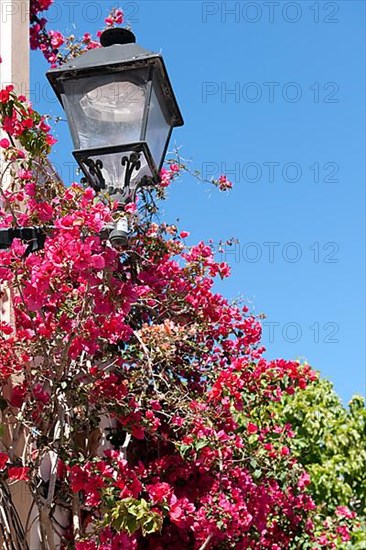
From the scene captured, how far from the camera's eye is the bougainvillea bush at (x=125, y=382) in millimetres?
3963

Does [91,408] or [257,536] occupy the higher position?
[91,408]

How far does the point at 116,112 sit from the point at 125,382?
6.91 ft

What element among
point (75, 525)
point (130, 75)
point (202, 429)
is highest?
point (130, 75)

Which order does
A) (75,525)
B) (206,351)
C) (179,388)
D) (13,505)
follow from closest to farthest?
(13,505) → (75,525) → (179,388) → (206,351)

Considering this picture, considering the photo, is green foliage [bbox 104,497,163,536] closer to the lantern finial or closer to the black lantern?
the black lantern

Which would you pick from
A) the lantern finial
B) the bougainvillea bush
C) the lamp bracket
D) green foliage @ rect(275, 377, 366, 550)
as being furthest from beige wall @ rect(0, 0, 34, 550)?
green foliage @ rect(275, 377, 366, 550)

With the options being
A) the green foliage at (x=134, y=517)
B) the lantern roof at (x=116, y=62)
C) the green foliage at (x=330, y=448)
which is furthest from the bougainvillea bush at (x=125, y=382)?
the green foliage at (x=330, y=448)

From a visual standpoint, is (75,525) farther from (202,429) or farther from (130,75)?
(130,75)

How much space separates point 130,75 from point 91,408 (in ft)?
8.26

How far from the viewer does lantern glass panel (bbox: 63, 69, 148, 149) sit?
9.75ft

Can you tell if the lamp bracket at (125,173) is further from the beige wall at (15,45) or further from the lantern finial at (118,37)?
the beige wall at (15,45)

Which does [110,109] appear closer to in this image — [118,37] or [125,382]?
[118,37]

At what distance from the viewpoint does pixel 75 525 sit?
492 cm

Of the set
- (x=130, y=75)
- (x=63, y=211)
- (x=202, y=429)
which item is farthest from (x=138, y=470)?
(x=130, y=75)
